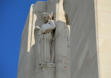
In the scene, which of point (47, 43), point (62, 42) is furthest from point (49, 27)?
point (62, 42)

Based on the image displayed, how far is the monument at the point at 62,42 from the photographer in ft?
5.96

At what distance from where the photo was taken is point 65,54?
5805 millimetres

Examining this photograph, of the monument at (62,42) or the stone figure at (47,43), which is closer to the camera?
the monument at (62,42)

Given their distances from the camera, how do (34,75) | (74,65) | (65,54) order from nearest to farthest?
(74,65)
(65,54)
(34,75)

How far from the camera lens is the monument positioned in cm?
182

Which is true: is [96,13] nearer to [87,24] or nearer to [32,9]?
[87,24]

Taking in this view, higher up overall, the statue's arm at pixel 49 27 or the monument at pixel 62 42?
the statue's arm at pixel 49 27

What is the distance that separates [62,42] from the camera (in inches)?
231

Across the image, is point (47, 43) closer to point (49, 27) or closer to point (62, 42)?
point (49, 27)

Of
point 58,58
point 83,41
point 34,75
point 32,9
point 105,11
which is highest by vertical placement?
point 32,9

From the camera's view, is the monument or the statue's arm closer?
the monument

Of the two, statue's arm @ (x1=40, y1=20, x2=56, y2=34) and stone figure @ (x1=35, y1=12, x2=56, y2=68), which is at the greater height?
statue's arm @ (x1=40, y1=20, x2=56, y2=34)

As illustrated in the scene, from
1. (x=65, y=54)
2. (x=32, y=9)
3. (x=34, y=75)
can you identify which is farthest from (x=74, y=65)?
(x=32, y=9)

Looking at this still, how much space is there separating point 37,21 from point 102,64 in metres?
6.59
